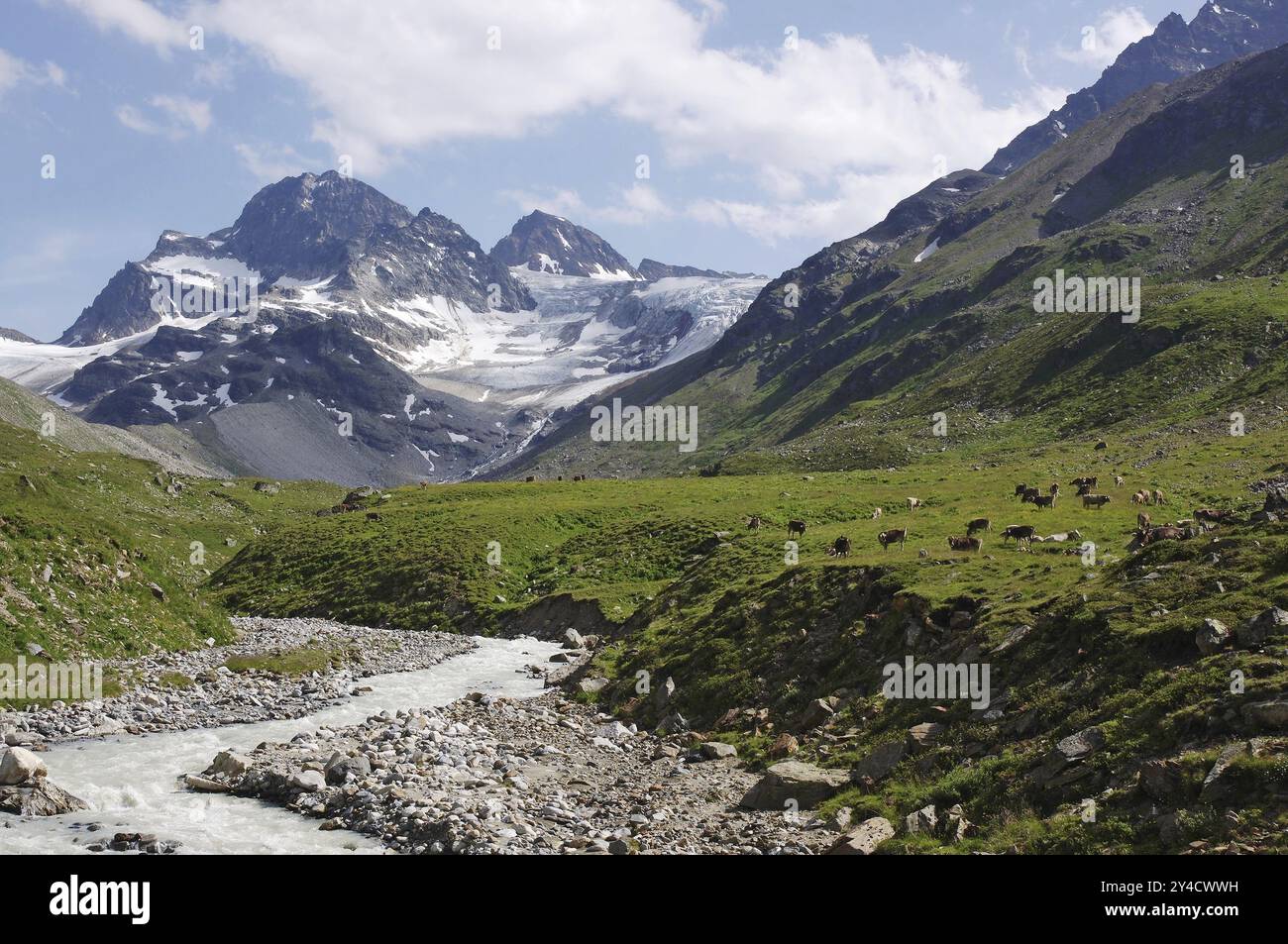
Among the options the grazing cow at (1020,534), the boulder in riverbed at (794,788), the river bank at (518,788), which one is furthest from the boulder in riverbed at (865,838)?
the grazing cow at (1020,534)

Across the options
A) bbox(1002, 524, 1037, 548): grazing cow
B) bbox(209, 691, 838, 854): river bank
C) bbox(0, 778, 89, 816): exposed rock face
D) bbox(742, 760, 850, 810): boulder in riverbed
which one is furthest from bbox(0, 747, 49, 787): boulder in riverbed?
bbox(1002, 524, 1037, 548): grazing cow

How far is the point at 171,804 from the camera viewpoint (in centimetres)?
2302

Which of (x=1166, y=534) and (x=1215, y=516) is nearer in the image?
(x=1166, y=534)

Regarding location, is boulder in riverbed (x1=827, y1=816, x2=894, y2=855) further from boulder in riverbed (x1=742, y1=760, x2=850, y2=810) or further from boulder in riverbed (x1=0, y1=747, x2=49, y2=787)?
boulder in riverbed (x1=0, y1=747, x2=49, y2=787)

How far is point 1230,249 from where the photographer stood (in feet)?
654

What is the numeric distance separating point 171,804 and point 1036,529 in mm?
39497

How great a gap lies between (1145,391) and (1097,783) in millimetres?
125368

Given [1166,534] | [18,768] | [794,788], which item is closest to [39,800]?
[18,768]

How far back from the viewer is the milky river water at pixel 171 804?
66.9 feet

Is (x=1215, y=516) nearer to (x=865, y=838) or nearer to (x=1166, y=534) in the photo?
(x=1166, y=534)

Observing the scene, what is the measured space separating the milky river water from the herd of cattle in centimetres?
2569

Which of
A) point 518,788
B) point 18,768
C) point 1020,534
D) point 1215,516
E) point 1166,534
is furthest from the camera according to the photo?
point 1020,534

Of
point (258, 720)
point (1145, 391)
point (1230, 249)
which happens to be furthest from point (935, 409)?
point (258, 720)
